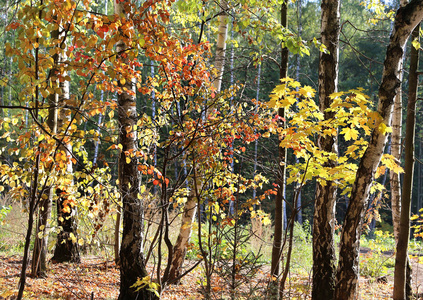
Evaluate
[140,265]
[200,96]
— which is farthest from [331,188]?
[140,265]

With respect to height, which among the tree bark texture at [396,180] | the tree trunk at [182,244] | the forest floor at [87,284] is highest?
the tree bark texture at [396,180]

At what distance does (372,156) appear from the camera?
2.78 meters

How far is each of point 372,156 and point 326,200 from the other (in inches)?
40.7

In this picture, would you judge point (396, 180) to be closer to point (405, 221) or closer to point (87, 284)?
point (405, 221)

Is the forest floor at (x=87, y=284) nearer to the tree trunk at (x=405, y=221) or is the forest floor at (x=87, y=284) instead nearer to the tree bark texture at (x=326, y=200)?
the tree bark texture at (x=326, y=200)

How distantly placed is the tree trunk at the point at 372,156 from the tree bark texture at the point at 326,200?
0.69 meters

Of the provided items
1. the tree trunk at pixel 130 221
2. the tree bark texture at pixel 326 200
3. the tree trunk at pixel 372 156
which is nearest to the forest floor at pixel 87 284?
the tree bark texture at pixel 326 200

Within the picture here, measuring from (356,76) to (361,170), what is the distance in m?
18.9

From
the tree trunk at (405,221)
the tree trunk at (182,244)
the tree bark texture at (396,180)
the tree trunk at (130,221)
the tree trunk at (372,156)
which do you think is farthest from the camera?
the tree trunk at (182,244)

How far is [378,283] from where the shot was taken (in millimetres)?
6457

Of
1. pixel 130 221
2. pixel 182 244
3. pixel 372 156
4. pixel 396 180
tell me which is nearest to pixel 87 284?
pixel 182 244

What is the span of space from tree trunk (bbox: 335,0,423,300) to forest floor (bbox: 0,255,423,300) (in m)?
0.65

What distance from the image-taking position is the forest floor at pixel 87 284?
3.88 metres

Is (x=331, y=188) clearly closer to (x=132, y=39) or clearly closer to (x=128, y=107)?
(x=128, y=107)
